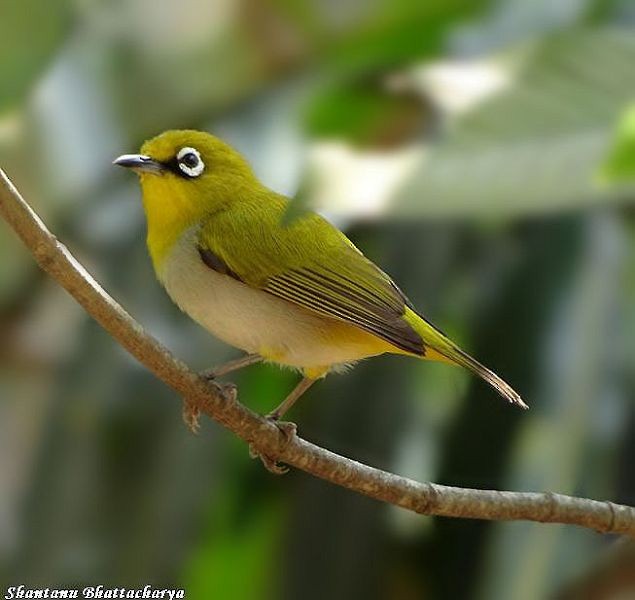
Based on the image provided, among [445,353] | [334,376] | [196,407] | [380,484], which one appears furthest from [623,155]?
[334,376]

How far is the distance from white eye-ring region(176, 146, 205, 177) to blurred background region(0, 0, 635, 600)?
41 centimetres

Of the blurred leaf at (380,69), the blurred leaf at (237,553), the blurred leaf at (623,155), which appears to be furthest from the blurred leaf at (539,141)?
the blurred leaf at (237,553)

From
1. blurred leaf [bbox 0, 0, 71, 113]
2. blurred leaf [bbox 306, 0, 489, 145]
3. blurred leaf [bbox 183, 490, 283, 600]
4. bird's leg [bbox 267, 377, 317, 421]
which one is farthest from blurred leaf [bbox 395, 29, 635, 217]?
blurred leaf [bbox 183, 490, 283, 600]

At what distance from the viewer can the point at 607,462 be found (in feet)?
8.66

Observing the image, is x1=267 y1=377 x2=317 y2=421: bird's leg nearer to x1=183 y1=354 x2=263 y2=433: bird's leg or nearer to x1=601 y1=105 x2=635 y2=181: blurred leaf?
x1=183 y1=354 x2=263 y2=433: bird's leg

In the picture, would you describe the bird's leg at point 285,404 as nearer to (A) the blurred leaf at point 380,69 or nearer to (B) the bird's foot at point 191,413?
(B) the bird's foot at point 191,413

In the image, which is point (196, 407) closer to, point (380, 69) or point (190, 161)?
point (190, 161)

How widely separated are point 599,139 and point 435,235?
36.7 inches

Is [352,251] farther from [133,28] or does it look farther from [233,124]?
[133,28]

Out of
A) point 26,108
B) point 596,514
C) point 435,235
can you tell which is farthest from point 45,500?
point 596,514

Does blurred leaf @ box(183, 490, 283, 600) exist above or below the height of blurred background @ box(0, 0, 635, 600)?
below

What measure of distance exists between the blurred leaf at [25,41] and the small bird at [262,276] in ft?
1.01

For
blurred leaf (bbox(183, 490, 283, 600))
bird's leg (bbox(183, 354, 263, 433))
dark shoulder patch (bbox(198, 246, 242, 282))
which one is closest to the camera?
bird's leg (bbox(183, 354, 263, 433))

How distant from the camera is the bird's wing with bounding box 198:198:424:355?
178 centimetres
